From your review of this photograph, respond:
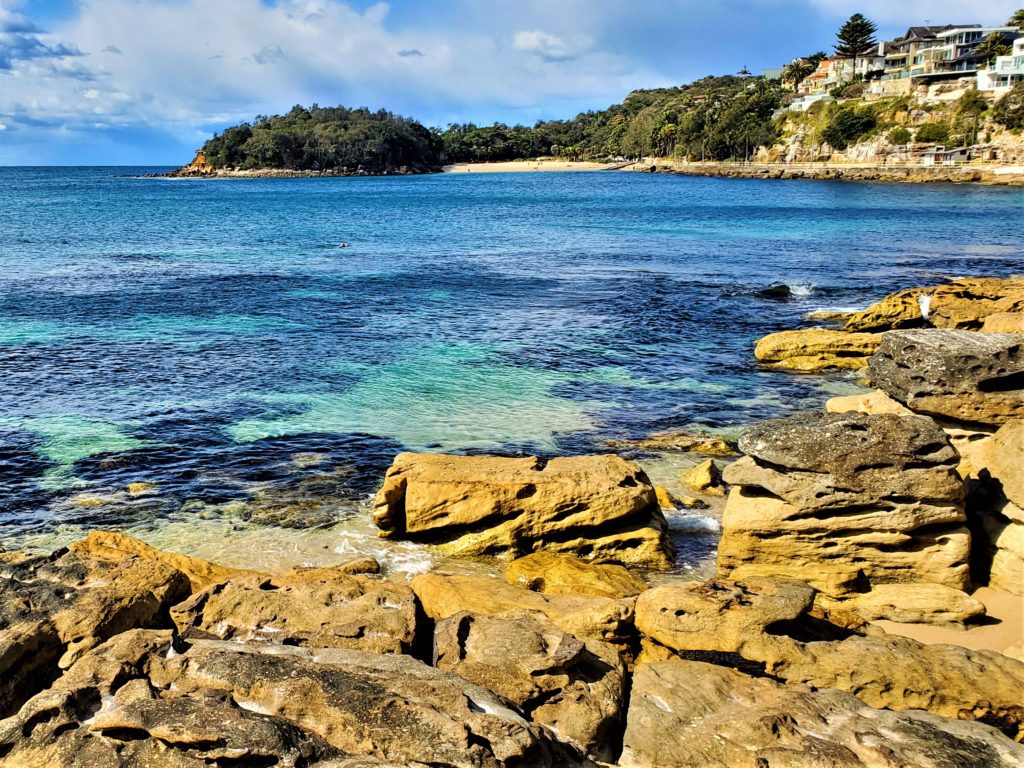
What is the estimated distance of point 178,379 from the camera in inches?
919

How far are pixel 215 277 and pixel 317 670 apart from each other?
3865 cm

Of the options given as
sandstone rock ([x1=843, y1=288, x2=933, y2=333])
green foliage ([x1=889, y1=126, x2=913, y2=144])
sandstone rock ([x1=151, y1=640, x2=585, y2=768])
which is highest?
green foliage ([x1=889, y1=126, x2=913, y2=144])

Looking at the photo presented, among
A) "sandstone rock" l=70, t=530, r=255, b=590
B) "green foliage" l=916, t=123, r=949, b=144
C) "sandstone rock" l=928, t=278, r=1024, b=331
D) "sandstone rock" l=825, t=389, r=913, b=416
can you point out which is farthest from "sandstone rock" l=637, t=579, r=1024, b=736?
"green foliage" l=916, t=123, r=949, b=144

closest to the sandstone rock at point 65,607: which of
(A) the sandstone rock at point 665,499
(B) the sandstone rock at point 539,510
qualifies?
(B) the sandstone rock at point 539,510

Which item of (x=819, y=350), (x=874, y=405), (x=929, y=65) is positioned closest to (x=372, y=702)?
(x=874, y=405)

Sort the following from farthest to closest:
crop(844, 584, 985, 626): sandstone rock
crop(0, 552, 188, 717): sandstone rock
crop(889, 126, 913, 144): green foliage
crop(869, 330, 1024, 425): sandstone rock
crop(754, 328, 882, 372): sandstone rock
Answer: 1. crop(889, 126, 913, 144): green foliage
2. crop(754, 328, 882, 372): sandstone rock
3. crop(869, 330, 1024, 425): sandstone rock
4. crop(844, 584, 985, 626): sandstone rock
5. crop(0, 552, 188, 717): sandstone rock

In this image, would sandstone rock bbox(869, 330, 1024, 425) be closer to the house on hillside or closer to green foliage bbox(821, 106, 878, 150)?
the house on hillside

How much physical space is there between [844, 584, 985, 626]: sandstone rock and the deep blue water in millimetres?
7707

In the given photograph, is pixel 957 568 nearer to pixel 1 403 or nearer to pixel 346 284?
pixel 1 403

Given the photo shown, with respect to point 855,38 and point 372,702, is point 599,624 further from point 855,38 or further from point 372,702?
point 855,38

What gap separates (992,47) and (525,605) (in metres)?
154

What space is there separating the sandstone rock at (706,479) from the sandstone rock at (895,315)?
13.7 meters

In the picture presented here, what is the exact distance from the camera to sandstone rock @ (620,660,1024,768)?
6590mm

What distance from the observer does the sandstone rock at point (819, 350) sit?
24312mm
